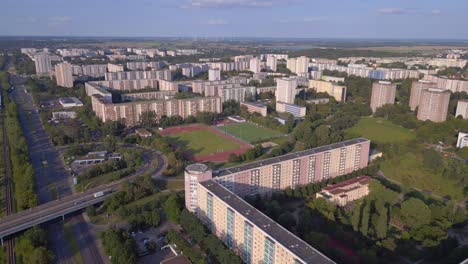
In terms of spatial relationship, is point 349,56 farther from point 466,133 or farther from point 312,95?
point 466,133

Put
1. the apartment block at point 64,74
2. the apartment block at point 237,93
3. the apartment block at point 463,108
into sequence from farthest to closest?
the apartment block at point 64,74
the apartment block at point 237,93
the apartment block at point 463,108

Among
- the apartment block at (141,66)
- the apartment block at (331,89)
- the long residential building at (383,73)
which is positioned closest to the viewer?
the apartment block at (331,89)

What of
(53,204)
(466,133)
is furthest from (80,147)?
(466,133)

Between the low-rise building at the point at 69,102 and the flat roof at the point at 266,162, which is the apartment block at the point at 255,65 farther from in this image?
the flat roof at the point at 266,162

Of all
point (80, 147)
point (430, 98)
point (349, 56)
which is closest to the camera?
point (80, 147)

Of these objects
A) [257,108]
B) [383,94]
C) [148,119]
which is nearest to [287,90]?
[257,108]

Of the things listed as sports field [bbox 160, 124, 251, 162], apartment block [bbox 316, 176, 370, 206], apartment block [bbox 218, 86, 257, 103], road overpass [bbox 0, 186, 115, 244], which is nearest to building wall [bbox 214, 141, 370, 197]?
apartment block [bbox 316, 176, 370, 206]

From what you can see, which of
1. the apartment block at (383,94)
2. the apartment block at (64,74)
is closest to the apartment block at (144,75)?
the apartment block at (64,74)

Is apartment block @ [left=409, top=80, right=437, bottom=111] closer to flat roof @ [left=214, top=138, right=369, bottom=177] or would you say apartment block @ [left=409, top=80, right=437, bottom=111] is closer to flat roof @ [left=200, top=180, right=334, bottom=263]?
flat roof @ [left=214, top=138, right=369, bottom=177]
